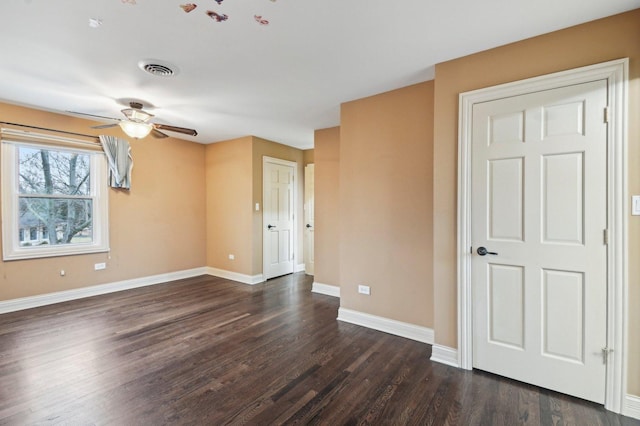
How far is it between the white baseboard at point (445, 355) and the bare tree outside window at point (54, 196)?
16.3 feet

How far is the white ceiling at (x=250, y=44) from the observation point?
1827mm

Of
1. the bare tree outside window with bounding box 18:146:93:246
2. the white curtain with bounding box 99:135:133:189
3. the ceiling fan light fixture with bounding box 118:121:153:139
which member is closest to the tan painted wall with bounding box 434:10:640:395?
the ceiling fan light fixture with bounding box 118:121:153:139

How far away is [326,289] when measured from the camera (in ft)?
14.8

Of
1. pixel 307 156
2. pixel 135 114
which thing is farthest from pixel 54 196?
pixel 307 156

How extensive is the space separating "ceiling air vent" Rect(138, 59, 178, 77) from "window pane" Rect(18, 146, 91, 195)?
8.47ft

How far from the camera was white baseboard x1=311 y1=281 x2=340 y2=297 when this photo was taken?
4415 millimetres

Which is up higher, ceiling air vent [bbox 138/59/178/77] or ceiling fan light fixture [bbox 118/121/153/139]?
ceiling air vent [bbox 138/59/178/77]

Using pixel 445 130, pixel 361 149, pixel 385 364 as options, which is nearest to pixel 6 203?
pixel 361 149

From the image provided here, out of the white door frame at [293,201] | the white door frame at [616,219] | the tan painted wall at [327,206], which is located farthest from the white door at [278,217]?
the white door frame at [616,219]

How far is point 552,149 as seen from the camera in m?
2.06

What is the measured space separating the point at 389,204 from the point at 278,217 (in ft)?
9.81

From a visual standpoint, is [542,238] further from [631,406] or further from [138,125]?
[138,125]

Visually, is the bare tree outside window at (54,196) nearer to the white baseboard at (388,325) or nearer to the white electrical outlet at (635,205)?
the white baseboard at (388,325)

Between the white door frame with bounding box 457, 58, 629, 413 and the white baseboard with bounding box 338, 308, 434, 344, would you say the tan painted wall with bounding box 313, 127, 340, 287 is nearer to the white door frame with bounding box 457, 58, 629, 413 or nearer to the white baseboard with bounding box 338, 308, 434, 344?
the white baseboard with bounding box 338, 308, 434, 344
